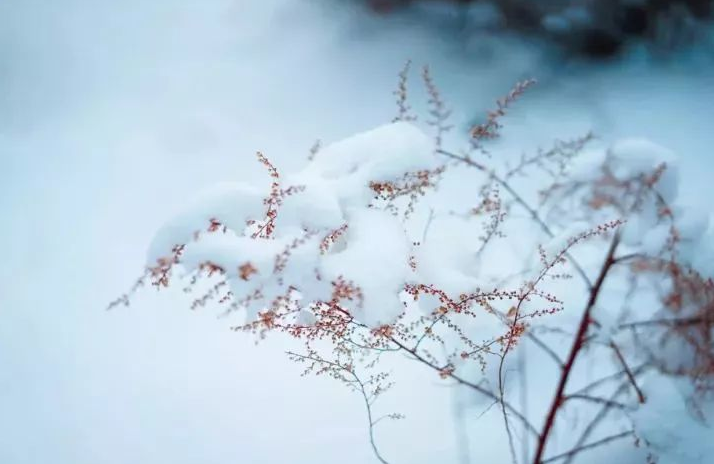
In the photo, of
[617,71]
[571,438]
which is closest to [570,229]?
[571,438]

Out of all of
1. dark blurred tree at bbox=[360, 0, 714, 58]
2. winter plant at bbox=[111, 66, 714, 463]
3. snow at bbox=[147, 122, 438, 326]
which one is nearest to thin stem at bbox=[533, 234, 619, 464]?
winter plant at bbox=[111, 66, 714, 463]

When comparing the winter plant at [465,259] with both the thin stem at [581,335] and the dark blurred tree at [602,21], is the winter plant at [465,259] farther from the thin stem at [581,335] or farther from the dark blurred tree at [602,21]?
the dark blurred tree at [602,21]

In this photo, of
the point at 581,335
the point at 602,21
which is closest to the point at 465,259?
the point at 581,335

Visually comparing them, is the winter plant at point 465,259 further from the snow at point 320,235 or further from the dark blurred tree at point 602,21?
the dark blurred tree at point 602,21

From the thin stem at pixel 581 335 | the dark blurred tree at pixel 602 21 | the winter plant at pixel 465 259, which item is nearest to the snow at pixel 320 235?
the winter plant at pixel 465 259

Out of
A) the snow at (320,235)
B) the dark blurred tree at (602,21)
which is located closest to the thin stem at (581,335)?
the snow at (320,235)

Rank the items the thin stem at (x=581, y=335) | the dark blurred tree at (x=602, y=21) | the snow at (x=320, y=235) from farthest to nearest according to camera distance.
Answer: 1. the dark blurred tree at (x=602, y=21)
2. the thin stem at (x=581, y=335)
3. the snow at (x=320, y=235)

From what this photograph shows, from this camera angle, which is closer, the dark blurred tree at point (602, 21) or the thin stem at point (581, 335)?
the thin stem at point (581, 335)

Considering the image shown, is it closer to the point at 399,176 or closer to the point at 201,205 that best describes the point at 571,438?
the point at 399,176

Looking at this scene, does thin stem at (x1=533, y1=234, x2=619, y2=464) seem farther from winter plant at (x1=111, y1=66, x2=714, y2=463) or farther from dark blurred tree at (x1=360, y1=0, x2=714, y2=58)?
dark blurred tree at (x1=360, y1=0, x2=714, y2=58)

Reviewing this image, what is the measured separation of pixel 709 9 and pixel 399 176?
2405 mm

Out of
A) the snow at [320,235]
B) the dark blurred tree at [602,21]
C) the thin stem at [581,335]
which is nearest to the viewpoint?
the snow at [320,235]

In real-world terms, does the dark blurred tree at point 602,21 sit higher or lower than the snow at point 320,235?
higher

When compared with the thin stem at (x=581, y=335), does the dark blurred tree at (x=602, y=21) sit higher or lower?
higher
